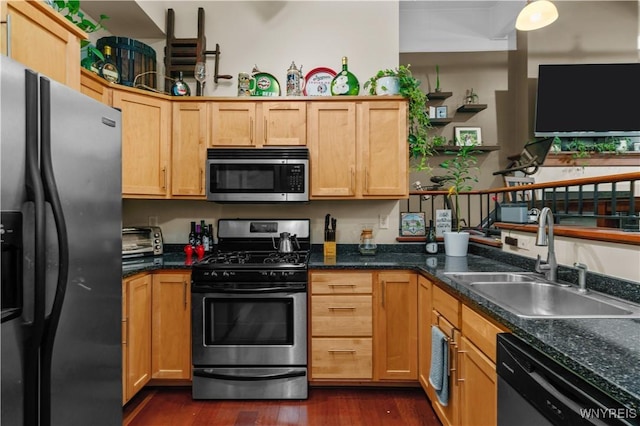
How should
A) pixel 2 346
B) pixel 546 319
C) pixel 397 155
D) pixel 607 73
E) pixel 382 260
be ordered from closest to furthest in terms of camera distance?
pixel 2 346
pixel 546 319
pixel 382 260
pixel 397 155
pixel 607 73

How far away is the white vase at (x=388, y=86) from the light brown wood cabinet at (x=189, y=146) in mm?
1400

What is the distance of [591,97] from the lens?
14.8ft

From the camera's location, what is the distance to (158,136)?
9.27 ft

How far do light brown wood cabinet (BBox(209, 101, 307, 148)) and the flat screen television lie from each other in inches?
134

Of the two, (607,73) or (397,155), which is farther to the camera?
(607,73)

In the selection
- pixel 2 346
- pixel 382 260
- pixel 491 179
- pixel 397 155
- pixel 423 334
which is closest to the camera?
pixel 2 346

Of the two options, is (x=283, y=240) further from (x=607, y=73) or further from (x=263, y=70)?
(x=607, y=73)

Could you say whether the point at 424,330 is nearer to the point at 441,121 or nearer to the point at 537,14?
the point at 537,14

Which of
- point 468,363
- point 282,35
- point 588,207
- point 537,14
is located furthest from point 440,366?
point 537,14

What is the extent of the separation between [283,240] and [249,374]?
1022mm

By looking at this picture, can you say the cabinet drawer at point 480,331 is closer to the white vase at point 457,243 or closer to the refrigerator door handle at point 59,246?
the white vase at point 457,243

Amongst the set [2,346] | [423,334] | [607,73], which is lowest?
[423,334]

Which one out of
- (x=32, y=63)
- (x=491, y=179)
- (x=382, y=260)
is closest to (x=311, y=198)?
(x=382, y=260)

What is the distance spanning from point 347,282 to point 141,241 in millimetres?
1629
